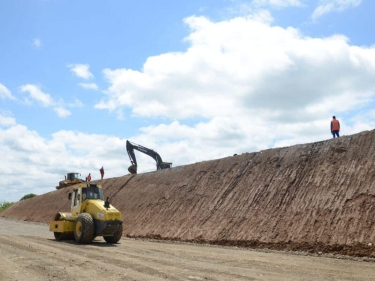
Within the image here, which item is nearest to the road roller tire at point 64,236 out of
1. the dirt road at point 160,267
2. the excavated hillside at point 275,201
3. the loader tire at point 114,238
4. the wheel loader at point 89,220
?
the wheel loader at point 89,220

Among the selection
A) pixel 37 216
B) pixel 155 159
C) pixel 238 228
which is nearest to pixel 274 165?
pixel 238 228

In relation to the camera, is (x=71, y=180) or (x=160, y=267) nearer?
(x=160, y=267)

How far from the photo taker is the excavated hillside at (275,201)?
54.1ft

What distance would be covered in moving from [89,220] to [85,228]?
0.37m

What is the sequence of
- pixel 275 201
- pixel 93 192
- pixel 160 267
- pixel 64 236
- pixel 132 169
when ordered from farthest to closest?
pixel 132 169 < pixel 275 201 < pixel 64 236 < pixel 93 192 < pixel 160 267

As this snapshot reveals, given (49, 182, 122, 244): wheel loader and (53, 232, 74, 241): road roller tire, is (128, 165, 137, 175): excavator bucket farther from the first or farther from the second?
(53, 232, 74, 241): road roller tire

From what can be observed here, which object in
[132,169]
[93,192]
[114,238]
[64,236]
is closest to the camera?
[114,238]

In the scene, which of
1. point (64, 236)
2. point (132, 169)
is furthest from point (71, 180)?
point (64, 236)

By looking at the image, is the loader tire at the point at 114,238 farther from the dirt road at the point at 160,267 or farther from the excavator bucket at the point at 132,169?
the excavator bucket at the point at 132,169

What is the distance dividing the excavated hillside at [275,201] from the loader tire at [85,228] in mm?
5810

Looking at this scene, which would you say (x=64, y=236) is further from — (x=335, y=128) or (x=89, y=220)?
(x=335, y=128)

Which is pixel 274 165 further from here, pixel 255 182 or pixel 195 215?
pixel 195 215

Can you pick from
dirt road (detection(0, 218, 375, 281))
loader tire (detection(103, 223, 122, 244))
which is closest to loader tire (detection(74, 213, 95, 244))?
loader tire (detection(103, 223, 122, 244))

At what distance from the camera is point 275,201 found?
66.6ft
